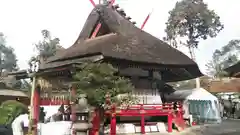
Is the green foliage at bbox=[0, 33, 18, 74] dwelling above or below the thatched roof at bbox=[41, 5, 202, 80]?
above

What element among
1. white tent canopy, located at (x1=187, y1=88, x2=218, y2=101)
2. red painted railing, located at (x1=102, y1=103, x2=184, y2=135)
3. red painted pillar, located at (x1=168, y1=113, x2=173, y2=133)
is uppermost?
white tent canopy, located at (x1=187, y1=88, x2=218, y2=101)

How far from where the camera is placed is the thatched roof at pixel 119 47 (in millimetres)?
18578

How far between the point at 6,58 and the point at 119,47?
6150 cm

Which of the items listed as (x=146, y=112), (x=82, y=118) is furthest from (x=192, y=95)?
(x=82, y=118)

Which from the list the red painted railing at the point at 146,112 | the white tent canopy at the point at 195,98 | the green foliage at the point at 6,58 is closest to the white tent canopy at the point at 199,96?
the white tent canopy at the point at 195,98

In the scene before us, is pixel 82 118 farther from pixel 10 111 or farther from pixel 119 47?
pixel 119 47

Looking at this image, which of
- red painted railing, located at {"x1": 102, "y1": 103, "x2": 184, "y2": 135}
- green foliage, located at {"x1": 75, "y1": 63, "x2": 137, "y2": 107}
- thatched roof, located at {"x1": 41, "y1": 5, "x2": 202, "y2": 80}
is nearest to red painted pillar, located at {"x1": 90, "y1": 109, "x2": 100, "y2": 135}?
green foliage, located at {"x1": 75, "y1": 63, "x2": 137, "y2": 107}

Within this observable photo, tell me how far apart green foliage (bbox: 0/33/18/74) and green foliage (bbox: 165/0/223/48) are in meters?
47.5

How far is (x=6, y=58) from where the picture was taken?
74438 mm

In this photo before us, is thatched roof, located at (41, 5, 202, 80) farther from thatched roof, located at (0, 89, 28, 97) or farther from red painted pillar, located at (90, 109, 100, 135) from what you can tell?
thatched roof, located at (0, 89, 28, 97)

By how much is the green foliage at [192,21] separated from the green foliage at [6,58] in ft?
156

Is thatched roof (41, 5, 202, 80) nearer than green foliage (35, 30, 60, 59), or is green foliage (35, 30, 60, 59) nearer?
thatched roof (41, 5, 202, 80)

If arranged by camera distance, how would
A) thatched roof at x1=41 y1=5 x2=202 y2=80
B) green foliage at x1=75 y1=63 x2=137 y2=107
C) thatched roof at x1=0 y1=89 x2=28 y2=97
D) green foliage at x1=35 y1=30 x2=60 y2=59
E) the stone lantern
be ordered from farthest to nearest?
green foliage at x1=35 y1=30 x2=60 y2=59 < thatched roof at x1=0 y1=89 x2=28 y2=97 < thatched roof at x1=41 y1=5 x2=202 y2=80 < green foliage at x1=75 y1=63 x2=137 y2=107 < the stone lantern

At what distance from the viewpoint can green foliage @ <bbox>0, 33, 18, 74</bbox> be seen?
7412cm
